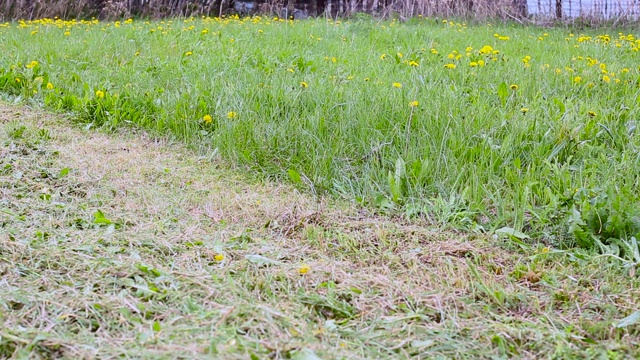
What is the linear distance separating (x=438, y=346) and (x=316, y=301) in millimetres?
429

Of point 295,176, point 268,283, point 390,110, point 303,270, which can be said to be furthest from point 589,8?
point 268,283

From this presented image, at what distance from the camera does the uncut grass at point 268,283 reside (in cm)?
160

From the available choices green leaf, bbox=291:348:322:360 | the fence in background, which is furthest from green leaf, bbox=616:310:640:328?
the fence in background

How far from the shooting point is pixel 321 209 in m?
2.63

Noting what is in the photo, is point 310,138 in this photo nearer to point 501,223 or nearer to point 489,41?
point 501,223

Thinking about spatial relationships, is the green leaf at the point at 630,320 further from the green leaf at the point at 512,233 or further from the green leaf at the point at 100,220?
the green leaf at the point at 100,220

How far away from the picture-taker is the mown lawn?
1670 millimetres

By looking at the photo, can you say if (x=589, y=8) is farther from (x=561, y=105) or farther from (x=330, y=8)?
(x=561, y=105)

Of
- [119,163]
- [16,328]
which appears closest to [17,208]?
[119,163]

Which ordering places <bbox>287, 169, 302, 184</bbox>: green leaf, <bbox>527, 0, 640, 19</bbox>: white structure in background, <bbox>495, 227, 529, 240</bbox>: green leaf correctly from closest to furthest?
<bbox>495, 227, 529, 240</bbox>: green leaf, <bbox>287, 169, 302, 184</bbox>: green leaf, <bbox>527, 0, 640, 19</bbox>: white structure in background

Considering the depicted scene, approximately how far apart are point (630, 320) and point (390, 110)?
2091 millimetres

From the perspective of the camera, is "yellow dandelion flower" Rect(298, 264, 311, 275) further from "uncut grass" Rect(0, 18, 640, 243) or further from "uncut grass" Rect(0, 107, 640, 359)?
"uncut grass" Rect(0, 18, 640, 243)

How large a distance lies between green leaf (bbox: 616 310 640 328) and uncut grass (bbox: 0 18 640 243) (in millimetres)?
591

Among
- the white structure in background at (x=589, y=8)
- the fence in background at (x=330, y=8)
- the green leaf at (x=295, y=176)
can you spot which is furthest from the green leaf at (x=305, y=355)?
the white structure in background at (x=589, y=8)
